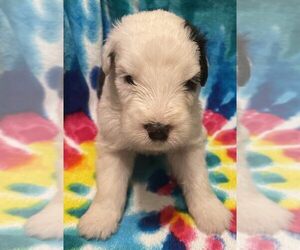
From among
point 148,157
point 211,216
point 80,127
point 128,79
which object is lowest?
point 211,216

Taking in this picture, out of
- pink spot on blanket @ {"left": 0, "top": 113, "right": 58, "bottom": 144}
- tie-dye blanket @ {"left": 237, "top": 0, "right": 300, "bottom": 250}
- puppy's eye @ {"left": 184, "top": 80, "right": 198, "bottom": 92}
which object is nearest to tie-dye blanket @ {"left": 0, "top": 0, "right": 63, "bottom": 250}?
pink spot on blanket @ {"left": 0, "top": 113, "right": 58, "bottom": 144}

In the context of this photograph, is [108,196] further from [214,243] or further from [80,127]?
[80,127]

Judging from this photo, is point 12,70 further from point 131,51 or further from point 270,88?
point 270,88

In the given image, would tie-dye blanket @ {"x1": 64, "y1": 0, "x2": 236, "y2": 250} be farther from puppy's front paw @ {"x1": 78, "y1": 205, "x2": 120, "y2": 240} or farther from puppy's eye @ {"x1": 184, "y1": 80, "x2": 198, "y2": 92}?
puppy's eye @ {"x1": 184, "y1": 80, "x2": 198, "y2": 92}

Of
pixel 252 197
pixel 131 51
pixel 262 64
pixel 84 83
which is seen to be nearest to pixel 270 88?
pixel 262 64

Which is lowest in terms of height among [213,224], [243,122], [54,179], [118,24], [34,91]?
[213,224]

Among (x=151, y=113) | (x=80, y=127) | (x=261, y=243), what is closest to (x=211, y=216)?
(x=261, y=243)

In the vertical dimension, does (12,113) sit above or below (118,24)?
below
